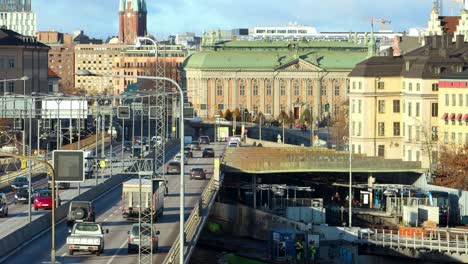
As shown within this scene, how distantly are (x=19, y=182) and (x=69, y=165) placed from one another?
36.9 m

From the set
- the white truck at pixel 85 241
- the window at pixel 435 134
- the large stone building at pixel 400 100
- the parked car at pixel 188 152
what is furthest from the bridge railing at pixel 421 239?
the parked car at pixel 188 152

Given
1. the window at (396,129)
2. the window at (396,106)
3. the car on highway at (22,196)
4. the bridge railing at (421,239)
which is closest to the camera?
the bridge railing at (421,239)

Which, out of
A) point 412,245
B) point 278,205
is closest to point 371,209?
point 278,205

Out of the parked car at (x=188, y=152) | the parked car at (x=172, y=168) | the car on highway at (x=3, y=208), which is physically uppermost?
the parked car at (x=188, y=152)

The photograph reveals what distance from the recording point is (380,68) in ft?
471

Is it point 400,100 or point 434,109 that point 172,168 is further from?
point 400,100

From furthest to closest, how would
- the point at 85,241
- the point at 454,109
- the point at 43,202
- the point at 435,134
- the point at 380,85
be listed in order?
the point at 380,85 < the point at 435,134 < the point at 454,109 < the point at 43,202 < the point at 85,241

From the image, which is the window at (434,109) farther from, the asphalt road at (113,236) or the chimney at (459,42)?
the asphalt road at (113,236)

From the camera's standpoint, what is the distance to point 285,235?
89.3m

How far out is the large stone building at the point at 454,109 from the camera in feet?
419

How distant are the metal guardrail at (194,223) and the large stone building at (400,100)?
116 ft

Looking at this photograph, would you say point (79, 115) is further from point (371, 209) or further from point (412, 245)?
point (412, 245)

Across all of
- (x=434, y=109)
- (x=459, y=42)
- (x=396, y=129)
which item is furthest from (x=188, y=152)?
(x=459, y=42)

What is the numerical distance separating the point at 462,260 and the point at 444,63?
160ft
